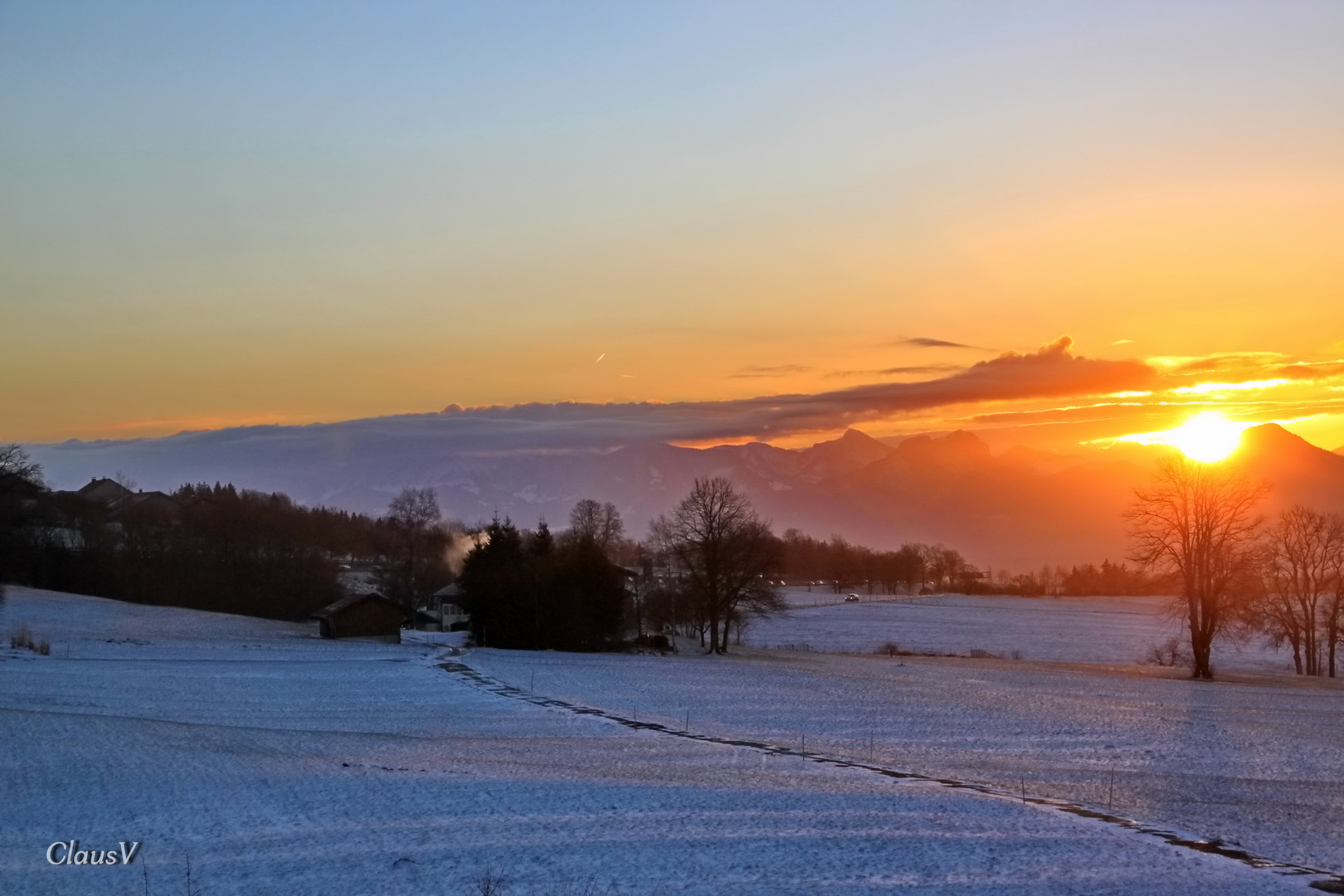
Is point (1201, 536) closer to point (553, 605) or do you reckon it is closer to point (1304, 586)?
point (1304, 586)

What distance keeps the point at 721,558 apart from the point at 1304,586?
37174 mm

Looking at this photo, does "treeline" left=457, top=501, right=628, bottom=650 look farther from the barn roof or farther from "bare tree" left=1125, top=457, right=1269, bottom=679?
"bare tree" left=1125, top=457, right=1269, bottom=679

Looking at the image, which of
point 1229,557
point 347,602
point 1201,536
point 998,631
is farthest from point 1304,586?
point 347,602

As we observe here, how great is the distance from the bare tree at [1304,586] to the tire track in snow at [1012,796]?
49.8m

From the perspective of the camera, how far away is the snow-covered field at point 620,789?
1389 cm

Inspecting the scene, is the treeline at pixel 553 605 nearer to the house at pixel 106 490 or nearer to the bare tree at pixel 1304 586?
the bare tree at pixel 1304 586

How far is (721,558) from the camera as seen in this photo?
7112 centimetres

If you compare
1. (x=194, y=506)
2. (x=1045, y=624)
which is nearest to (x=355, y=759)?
(x=1045, y=624)

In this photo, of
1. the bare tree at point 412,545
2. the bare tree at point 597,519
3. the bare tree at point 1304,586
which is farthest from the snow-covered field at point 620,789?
the bare tree at point 597,519

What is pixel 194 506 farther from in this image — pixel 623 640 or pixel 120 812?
pixel 120 812

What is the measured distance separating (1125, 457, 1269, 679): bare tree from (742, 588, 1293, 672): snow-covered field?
526 cm

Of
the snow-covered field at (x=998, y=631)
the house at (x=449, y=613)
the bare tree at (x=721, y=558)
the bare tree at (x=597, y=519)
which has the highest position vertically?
the bare tree at (x=597, y=519)

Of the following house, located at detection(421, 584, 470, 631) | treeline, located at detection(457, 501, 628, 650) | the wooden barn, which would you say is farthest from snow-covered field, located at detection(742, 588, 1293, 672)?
the wooden barn

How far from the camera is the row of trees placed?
2195 inches
